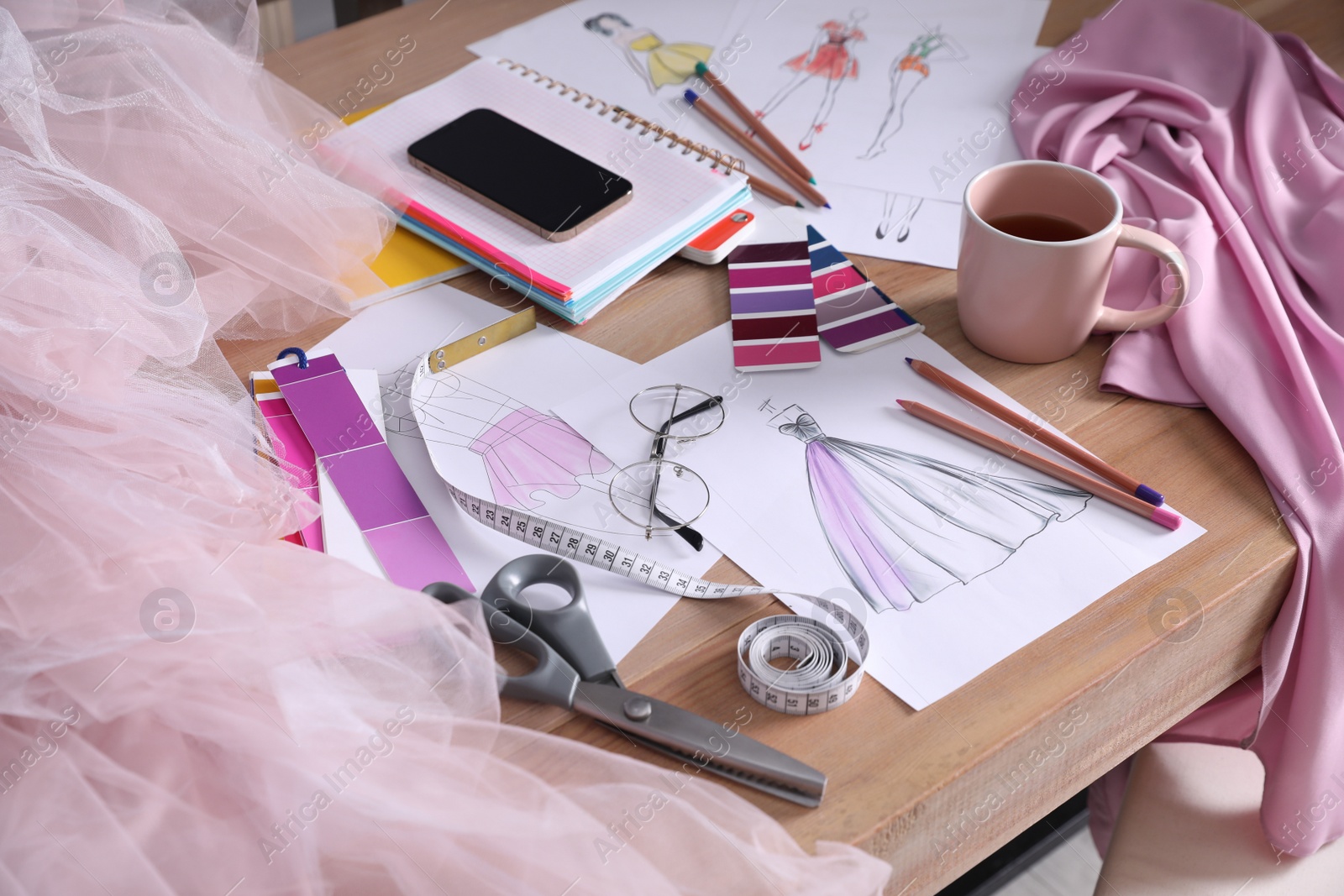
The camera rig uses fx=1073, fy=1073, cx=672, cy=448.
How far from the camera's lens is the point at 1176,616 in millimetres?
653

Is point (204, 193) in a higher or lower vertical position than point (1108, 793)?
higher

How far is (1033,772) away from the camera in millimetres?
647

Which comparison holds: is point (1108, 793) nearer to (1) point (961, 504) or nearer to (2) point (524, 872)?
(1) point (961, 504)

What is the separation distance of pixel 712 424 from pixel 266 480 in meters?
0.30

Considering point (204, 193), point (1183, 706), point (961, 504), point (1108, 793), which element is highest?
point (204, 193)

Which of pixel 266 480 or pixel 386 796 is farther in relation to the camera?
pixel 266 480

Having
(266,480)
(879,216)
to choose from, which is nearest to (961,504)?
(879,216)

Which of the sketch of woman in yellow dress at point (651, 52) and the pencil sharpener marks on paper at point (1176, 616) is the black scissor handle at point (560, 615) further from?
the sketch of woman in yellow dress at point (651, 52)

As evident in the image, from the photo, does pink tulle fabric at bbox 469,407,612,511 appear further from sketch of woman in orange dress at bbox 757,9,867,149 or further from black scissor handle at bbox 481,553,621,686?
sketch of woman in orange dress at bbox 757,9,867,149

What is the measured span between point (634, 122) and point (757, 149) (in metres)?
0.12

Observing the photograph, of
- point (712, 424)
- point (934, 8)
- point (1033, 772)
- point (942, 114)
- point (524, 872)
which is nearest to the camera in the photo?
point (524, 872)

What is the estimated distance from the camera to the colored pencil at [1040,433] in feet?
2.33

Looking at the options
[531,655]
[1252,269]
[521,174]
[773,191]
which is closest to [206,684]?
[531,655]

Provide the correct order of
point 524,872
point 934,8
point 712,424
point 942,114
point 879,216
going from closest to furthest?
point 524,872, point 712,424, point 879,216, point 942,114, point 934,8
